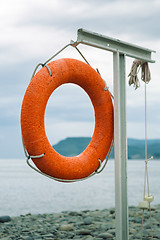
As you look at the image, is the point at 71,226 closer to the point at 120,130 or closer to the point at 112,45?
the point at 120,130

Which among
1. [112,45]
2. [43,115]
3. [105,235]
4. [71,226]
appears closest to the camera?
[43,115]

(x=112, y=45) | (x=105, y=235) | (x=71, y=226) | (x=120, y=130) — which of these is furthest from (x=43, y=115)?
(x=71, y=226)

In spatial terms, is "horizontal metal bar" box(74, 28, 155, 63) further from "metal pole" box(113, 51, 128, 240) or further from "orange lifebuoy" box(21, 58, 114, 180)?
"orange lifebuoy" box(21, 58, 114, 180)

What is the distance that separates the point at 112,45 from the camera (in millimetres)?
3592

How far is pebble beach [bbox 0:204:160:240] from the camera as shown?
562cm

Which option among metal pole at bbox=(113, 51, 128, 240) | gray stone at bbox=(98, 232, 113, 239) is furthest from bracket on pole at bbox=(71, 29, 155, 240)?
gray stone at bbox=(98, 232, 113, 239)

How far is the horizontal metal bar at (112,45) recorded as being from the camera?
10.9ft

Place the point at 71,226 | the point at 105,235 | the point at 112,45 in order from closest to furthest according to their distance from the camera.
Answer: the point at 112,45, the point at 105,235, the point at 71,226

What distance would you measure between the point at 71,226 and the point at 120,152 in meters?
2.92

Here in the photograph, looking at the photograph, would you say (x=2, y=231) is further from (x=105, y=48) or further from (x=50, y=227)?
(x=105, y=48)

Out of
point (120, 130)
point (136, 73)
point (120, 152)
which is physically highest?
point (136, 73)

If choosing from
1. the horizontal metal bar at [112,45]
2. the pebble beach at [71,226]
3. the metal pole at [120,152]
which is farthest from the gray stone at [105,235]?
the horizontal metal bar at [112,45]

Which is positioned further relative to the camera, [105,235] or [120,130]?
[105,235]

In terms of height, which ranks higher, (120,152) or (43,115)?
(43,115)
